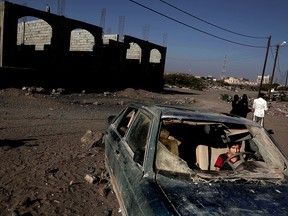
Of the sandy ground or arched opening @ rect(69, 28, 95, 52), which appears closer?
the sandy ground

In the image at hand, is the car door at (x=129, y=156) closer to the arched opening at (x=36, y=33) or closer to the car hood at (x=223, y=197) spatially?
the car hood at (x=223, y=197)

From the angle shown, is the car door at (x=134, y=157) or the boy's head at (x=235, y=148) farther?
the boy's head at (x=235, y=148)

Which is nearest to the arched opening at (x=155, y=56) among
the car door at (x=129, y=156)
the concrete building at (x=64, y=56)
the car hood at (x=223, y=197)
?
the concrete building at (x=64, y=56)

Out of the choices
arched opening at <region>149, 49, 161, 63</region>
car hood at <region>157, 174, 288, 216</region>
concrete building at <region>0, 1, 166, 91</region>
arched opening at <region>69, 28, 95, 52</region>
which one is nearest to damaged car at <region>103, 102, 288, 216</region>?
car hood at <region>157, 174, 288, 216</region>

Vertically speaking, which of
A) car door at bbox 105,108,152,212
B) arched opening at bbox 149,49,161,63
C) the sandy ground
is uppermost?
arched opening at bbox 149,49,161,63

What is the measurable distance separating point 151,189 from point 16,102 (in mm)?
12002

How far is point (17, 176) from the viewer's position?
4.55 meters

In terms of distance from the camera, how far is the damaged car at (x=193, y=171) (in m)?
2.29

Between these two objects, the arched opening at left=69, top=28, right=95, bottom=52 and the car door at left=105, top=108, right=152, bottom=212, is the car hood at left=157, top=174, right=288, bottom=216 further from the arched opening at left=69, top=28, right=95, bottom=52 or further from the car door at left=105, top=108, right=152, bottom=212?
the arched opening at left=69, top=28, right=95, bottom=52

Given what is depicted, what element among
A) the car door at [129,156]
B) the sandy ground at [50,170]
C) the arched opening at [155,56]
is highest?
the arched opening at [155,56]

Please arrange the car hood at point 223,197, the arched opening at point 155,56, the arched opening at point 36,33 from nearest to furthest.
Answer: the car hood at point 223,197
the arched opening at point 36,33
the arched opening at point 155,56

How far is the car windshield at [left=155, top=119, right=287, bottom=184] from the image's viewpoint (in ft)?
9.17

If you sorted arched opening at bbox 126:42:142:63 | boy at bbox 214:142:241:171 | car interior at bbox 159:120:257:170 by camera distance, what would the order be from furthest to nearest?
arched opening at bbox 126:42:142:63 < car interior at bbox 159:120:257:170 < boy at bbox 214:142:241:171

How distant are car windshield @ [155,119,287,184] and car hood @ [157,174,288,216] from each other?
4.7 inches
